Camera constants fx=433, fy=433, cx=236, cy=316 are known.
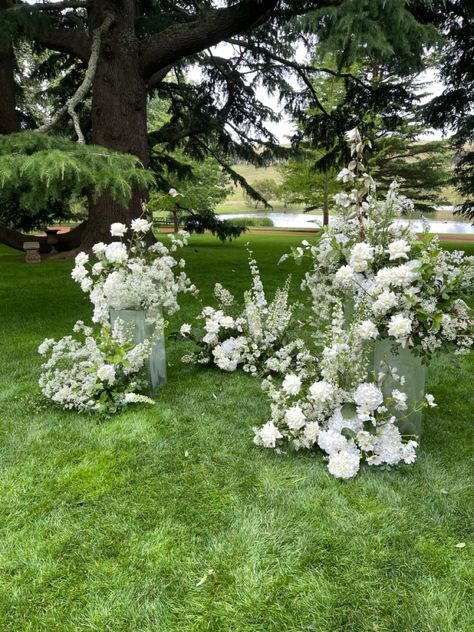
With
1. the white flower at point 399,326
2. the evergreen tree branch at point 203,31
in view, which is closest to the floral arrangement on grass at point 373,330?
the white flower at point 399,326

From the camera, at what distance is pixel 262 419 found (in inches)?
112

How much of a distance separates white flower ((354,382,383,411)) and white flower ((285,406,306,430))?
305mm

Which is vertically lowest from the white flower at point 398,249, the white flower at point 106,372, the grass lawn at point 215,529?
the grass lawn at point 215,529

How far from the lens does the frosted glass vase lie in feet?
10.1

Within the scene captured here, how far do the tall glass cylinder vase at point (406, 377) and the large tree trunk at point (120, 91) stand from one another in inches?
216

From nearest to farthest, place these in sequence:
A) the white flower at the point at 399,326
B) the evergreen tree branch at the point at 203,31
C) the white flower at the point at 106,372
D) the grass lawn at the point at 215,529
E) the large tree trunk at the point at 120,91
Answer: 1. the grass lawn at the point at 215,529
2. the white flower at the point at 399,326
3. the white flower at the point at 106,372
4. the evergreen tree branch at the point at 203,31
5. the large tree trunk at the point at 120,91

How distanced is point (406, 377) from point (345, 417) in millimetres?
445

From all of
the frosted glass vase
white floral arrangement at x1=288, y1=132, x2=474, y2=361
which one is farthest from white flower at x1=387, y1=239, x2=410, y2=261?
the frosted glass vase

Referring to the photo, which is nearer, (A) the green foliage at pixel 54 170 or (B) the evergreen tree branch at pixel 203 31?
(A) the green foliage at pixel 54 170

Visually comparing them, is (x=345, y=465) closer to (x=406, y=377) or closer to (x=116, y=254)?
(x=406, y=377)

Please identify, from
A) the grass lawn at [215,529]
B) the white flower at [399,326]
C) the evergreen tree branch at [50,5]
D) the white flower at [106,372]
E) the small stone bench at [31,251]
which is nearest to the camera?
the grass lawn at [215,529]

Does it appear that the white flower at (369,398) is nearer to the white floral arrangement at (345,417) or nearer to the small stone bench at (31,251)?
the white floral arrangement at (345,417)

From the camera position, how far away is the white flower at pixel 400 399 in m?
2.27

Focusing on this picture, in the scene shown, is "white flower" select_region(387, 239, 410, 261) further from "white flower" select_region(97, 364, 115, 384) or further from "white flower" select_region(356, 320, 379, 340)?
"white flower" select_region(97, 364, 115, 384)
